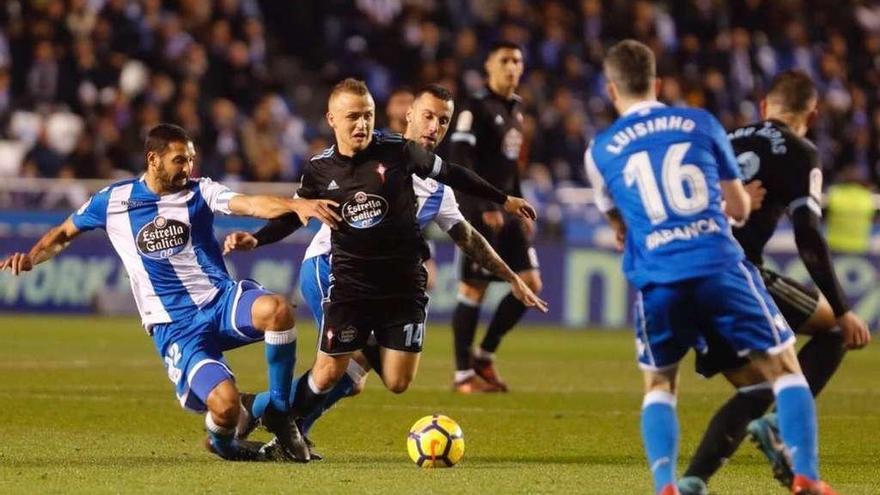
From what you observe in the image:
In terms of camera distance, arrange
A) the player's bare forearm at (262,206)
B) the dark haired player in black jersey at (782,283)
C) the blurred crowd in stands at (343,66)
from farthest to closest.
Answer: the blurred crowd in stands at (343,66) < the player's bare forearm at (262,206) < the dark haired player in black jersey at (782,283)

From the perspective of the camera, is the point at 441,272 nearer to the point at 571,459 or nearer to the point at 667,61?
the point at 667,61

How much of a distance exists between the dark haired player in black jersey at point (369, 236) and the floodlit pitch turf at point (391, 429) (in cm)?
56

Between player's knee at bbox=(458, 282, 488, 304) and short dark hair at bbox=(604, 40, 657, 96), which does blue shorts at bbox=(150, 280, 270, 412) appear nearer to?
short dark hair at bbox=(604, 40, 657, 96)

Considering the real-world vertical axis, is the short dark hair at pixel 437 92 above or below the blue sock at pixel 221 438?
above

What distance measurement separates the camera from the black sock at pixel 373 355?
9188 mm

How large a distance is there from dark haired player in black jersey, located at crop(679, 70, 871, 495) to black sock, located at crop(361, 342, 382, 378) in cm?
216

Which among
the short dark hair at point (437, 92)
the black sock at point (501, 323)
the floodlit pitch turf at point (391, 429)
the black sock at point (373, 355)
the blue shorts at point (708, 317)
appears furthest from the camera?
the black sock at point (501, 323)

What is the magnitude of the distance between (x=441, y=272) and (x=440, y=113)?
10220 mm

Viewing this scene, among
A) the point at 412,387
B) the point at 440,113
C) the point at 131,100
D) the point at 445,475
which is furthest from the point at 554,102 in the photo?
the point at 445,475

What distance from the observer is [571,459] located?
8805mm

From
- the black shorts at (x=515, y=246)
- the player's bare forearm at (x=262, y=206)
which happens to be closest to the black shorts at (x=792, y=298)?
the player's bare forearm at (x=262, y=206)

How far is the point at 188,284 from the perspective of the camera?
870cm

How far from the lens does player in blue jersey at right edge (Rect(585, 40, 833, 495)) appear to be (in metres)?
6.53

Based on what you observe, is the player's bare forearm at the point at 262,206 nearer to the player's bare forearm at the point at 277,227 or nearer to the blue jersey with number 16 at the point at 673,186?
the player's bare forearm at the point at 277,227
